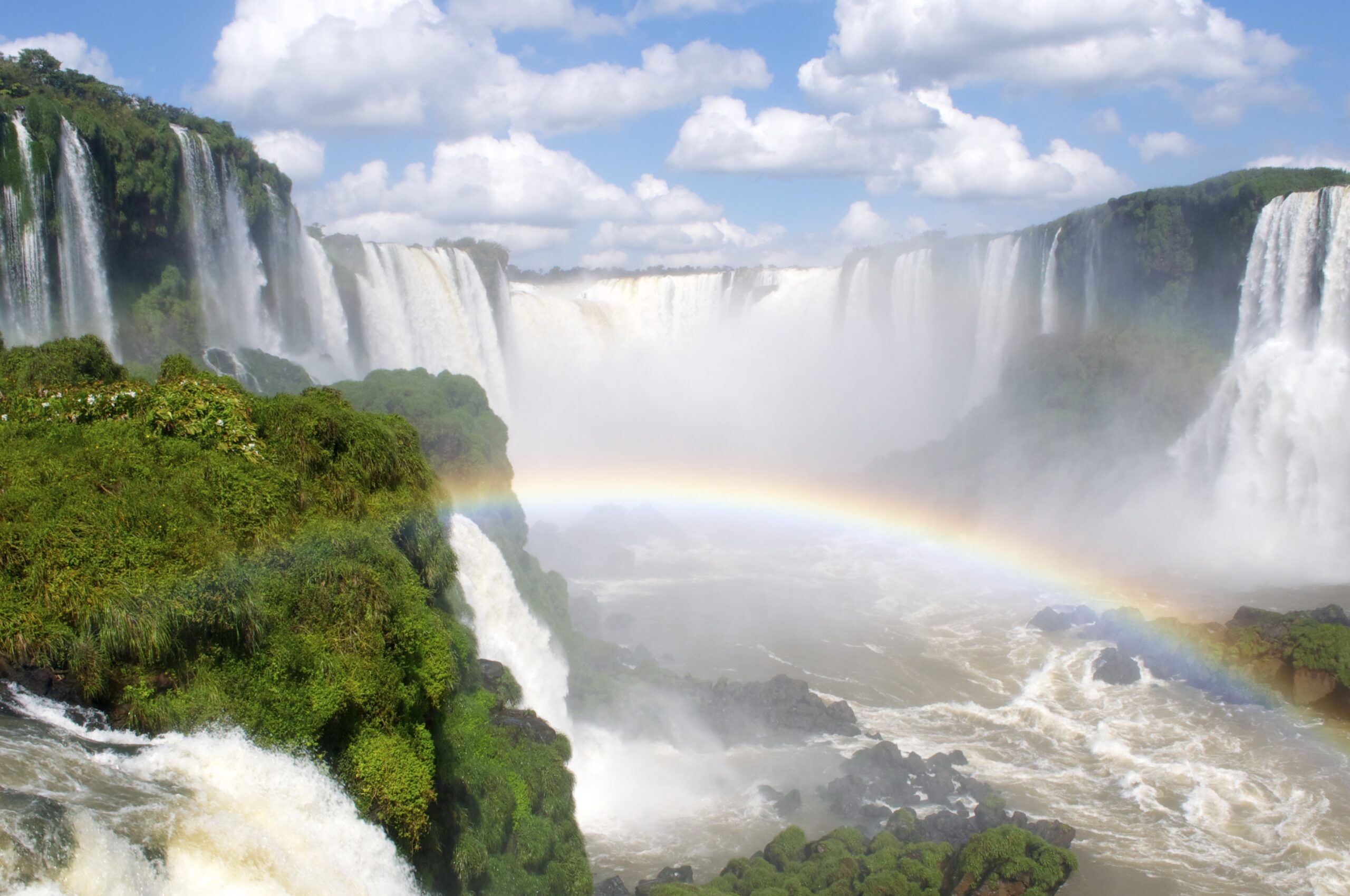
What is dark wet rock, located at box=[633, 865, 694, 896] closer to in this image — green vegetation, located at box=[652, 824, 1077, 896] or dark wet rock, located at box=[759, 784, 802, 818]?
green vegetation, located at box=[652, 824, 1077, 896]

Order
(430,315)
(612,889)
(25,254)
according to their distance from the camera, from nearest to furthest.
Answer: (612,889)
(25,254)
(430,315)

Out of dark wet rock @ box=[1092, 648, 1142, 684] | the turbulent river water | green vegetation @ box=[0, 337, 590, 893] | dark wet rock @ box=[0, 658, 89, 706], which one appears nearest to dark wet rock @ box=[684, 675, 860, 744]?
the turbulent river water

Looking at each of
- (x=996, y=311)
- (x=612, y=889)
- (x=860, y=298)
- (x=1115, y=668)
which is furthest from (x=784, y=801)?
(x=860, y=298)

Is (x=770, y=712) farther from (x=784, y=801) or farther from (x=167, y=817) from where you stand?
(x=167, y=817)

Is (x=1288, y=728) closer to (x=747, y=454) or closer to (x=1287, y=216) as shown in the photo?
(x=1287, y=216)

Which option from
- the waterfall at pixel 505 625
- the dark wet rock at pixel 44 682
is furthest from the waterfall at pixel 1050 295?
the dark wet rock at pixel 44 682

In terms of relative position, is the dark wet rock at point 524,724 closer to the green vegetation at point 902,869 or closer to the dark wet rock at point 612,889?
the dark wet rock at point 612,889
